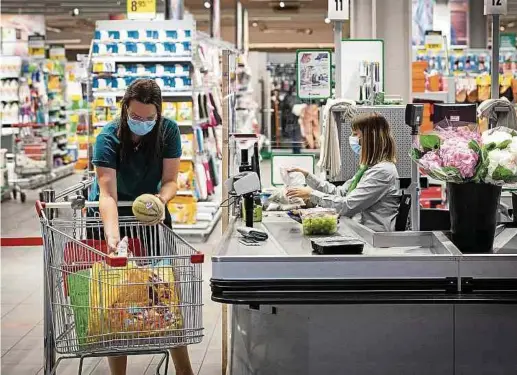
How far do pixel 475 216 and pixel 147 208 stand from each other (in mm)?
1386

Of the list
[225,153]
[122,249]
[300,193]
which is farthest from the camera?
[225,153]

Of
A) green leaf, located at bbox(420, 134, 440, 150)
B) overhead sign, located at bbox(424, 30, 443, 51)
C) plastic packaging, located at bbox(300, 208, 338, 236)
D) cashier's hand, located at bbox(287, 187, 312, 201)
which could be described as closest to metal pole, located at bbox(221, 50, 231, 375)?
cashier's hand, located at bbox(287, 187, 312, 201)

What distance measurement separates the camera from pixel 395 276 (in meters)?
3.40

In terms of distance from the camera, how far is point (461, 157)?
360 cm

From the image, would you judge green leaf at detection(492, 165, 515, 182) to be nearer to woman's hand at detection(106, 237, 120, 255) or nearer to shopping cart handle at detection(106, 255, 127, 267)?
shopping cart handle at detection(106, 255, 127, 267)

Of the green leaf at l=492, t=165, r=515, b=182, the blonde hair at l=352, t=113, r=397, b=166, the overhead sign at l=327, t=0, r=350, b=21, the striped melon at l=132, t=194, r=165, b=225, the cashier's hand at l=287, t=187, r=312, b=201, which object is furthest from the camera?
the overhead sign at l=327, t=0, r=350, b=21

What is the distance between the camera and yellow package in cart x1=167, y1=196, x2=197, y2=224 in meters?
10.5

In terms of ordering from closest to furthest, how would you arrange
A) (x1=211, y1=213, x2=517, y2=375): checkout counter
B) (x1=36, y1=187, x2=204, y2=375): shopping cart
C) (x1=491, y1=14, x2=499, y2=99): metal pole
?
(x1=211, y1=213, x2=517, y2=375): checkout counter < (x1=36, y1=187, x2=204, y2=375): shopping cart < (x1=491, y1=14, x2=499, y2=99): metal pole

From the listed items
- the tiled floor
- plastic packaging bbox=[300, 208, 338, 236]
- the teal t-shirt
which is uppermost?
the teal t-shirt

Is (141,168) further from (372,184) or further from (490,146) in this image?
(490,146)

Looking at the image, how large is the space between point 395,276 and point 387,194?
1.85 metres

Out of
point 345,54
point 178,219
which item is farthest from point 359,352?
point 178,219

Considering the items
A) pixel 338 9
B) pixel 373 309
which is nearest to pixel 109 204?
pixel 373 309

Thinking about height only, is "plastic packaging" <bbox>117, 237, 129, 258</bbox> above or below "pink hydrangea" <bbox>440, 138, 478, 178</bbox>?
below
